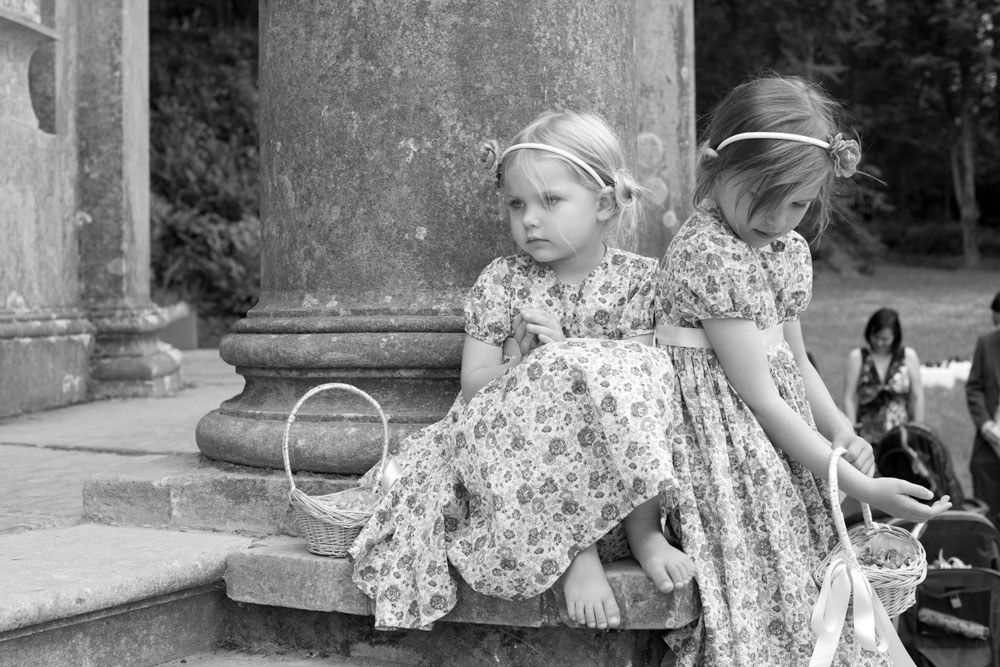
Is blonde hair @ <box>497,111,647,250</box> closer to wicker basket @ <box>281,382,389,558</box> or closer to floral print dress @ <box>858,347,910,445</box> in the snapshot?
wicker basket @ <box>281,382,389,558</box>

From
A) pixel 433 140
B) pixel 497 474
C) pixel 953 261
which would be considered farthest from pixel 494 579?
pixel 953 261

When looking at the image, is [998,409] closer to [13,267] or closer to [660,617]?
[660,617]

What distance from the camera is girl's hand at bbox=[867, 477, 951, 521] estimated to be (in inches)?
91.4

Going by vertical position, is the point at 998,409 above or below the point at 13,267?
below

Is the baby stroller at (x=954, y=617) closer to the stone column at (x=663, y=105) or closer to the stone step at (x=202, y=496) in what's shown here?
the stone column at (x=663, y=105)

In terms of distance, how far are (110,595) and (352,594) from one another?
0.50 meters

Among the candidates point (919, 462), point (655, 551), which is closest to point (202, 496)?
point (655, 551)

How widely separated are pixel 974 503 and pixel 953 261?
29369 mm

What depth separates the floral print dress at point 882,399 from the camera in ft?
21.4

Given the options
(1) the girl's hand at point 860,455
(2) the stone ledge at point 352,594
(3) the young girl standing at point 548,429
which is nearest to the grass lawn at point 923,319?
(1) the girl's hand at point 860,455

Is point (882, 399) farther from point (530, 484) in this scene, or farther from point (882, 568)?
point (530, 484)

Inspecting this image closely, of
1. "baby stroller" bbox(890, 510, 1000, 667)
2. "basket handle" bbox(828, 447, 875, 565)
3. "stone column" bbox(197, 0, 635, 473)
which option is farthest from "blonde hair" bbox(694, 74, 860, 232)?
"baby stroller" bbox(890, 510, 1000, 667)

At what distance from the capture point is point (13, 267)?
544cm

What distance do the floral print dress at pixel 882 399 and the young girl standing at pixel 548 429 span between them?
4.27m
